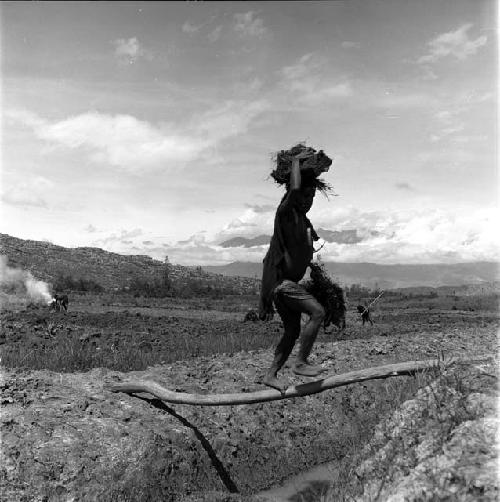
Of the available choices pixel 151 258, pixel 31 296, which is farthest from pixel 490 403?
pixel 151 258

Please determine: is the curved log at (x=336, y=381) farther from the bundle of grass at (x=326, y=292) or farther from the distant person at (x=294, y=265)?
the bundle of grass at (x=326, y=292)

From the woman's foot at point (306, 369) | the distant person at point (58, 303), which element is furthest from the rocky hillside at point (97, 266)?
the woman's foot at point (306, 369)

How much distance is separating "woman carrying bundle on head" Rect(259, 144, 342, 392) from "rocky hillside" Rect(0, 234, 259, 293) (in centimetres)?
7531

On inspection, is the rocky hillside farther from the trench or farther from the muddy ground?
the trench

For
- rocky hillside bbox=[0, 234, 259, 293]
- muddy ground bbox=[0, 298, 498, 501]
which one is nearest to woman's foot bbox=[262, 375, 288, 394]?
muddy ground bbox=[0, 298, 498, 501]

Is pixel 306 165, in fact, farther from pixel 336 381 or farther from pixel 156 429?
pixel 156 429

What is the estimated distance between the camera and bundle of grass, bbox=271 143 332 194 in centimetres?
529

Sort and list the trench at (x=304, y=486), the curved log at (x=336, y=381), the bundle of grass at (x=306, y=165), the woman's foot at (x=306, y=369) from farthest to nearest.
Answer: the trench at (x=304, y=486) → the curved log at (x=336, y=381) → the woman's foot at (x=306, y=369) → the bundle of grass at (x=306, y=165)

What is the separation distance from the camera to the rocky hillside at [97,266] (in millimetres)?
87375

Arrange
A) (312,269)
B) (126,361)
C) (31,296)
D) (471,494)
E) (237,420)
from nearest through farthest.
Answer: (471,494)
(312,269)
(237,420)
(126,361)
(31,296)

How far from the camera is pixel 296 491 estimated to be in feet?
25.1

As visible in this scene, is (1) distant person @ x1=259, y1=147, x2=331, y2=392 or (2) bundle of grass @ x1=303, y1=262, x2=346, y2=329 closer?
(1) distant person @ x1=259, y1=147, x2=331, y2=392

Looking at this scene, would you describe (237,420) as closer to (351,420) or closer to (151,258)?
(351,420)

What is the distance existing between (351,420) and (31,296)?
102 feet
